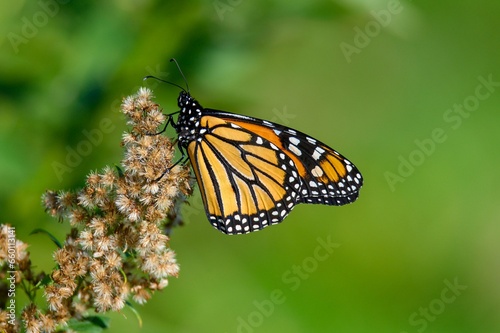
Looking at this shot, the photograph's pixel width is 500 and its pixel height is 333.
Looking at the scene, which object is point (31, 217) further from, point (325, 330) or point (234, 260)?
point (325, 330)

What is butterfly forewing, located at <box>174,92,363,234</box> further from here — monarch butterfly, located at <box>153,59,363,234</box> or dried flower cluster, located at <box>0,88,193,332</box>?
dried flower cluster, located at <box>0,88,193,332</box>

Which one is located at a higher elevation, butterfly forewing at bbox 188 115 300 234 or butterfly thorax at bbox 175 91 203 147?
butterfly thorax at bbox 175 91 203 147

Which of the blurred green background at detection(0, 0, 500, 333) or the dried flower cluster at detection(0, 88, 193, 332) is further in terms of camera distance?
the blurred green background at detection(0, 0, 500, 333)

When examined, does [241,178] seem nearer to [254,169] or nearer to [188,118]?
[254,169]

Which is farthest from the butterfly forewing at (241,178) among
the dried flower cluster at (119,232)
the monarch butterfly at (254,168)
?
the dried flower cluster at (119,232)

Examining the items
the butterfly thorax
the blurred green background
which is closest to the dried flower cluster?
the butterfly thorax

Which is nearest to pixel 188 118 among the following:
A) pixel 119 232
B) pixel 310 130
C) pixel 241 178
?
pixel 241 178

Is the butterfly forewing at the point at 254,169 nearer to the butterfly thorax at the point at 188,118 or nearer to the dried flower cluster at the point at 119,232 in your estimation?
the butterfly thorax at the point at 188,118
